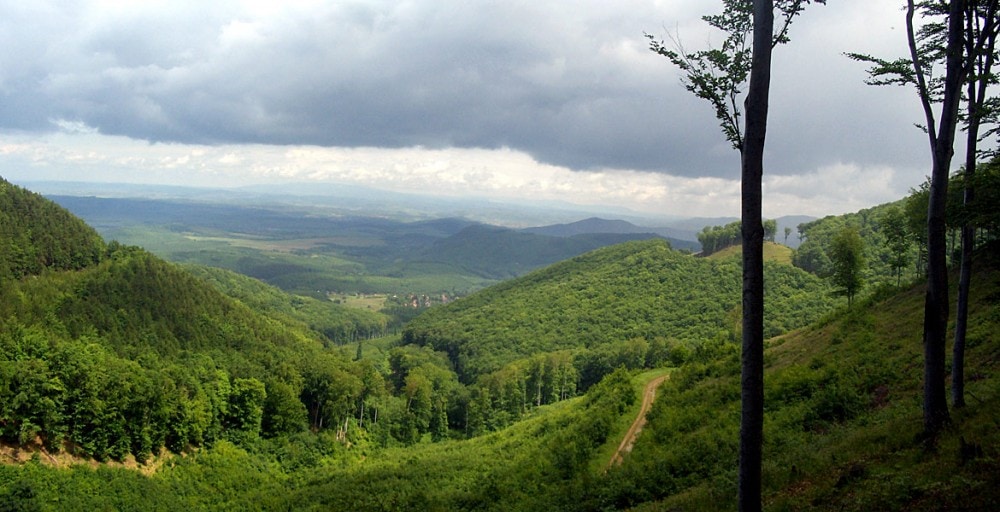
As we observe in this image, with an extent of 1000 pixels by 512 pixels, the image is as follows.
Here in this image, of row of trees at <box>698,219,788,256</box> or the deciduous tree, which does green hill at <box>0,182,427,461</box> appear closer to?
the deciduous tree

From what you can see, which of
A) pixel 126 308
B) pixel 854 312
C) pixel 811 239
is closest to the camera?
pixel 854 312

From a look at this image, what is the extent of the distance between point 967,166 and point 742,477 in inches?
435

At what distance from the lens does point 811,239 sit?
97062 mm

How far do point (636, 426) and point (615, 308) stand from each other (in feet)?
261

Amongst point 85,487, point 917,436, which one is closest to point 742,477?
point 917,436

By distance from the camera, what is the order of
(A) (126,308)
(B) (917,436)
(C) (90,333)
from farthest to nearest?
(A) (126,308) → (C) (90,333) → (B) (917,436)

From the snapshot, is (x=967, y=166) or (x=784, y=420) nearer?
(x=967, y=166)

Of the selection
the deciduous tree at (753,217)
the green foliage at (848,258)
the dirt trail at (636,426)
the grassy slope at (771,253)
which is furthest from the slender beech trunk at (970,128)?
the grassy slope at (771,253)

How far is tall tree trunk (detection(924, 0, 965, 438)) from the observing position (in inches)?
431

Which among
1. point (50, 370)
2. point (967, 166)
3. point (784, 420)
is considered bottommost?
point (50, 370)

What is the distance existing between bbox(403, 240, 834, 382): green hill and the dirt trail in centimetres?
3937

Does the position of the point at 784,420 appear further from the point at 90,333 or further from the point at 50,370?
the point at 90,333

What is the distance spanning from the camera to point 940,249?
439 inches

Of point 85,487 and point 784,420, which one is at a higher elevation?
point 784,420
